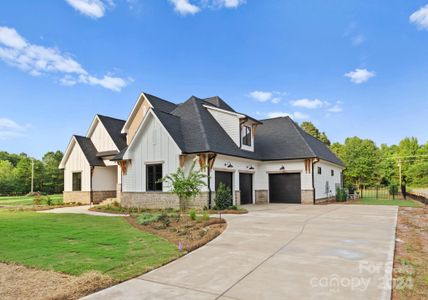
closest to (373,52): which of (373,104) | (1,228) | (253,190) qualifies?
(373,104)

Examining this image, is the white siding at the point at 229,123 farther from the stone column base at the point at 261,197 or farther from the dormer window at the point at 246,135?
the stone column base at the point at 261,197


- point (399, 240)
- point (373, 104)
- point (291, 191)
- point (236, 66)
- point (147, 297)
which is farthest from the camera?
point (373, 104)

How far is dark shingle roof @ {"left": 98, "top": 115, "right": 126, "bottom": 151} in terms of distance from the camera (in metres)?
25.4

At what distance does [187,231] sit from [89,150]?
19246 mm

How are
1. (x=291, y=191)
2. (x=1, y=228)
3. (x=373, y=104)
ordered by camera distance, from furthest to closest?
(x=373, y=104), (x=291, y=191), (x=1, y=228)

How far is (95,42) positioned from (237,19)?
9.89 m

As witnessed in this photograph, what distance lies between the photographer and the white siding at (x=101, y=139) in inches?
1007

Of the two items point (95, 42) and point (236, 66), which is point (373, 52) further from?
point (95, 42)

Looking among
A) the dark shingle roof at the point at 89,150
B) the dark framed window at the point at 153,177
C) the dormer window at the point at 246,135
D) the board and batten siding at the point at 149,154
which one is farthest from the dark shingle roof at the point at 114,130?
the dormer window at the point at 246,135

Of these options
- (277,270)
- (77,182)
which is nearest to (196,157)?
(277,270)

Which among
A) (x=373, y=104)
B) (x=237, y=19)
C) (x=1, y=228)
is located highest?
(x=237, y=19)

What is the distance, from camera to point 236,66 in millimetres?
25047

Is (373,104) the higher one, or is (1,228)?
(373,104)

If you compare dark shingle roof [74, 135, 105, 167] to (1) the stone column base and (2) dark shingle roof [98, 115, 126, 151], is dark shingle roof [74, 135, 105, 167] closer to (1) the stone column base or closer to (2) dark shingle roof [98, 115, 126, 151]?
(2) dark shingle roof [98, 115, 126, 151]
